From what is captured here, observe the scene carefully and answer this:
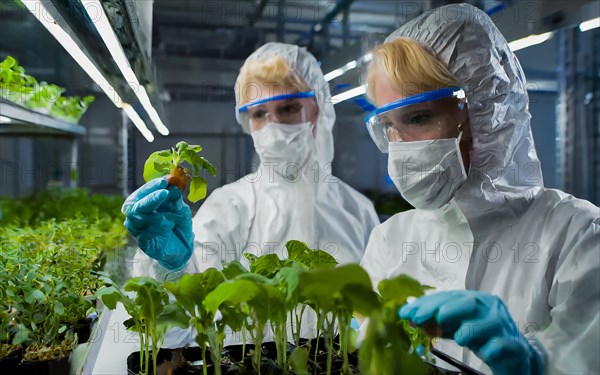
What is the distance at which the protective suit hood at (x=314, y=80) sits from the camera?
175cm

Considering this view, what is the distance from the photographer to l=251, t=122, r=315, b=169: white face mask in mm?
1696

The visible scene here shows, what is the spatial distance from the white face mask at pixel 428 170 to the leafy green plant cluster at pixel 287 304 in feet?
1.08

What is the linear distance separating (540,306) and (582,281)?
132 millimetres

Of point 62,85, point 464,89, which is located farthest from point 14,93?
point 464,89

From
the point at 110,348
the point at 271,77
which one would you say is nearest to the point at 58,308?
the point at 110,348

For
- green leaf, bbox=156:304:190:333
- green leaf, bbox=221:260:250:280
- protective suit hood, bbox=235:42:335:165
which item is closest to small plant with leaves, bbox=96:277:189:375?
green leaf, bbox=156:304:190:333

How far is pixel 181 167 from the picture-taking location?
47.0 inches

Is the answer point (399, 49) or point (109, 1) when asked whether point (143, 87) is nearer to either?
point (109, 1)

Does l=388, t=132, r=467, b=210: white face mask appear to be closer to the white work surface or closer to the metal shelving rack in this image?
the white work surface

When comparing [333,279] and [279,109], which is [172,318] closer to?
[333,279]

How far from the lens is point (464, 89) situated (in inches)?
42.9

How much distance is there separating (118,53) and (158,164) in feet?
1.19

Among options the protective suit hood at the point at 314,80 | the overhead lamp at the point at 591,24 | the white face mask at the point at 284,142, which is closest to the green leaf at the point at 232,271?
the white face mask at the point at 284,142

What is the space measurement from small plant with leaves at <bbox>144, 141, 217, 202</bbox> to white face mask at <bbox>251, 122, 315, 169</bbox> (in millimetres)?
497
